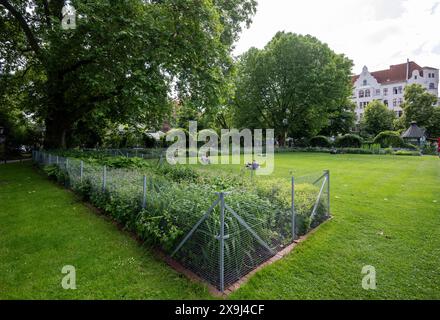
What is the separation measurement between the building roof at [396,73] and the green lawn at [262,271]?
62987mm

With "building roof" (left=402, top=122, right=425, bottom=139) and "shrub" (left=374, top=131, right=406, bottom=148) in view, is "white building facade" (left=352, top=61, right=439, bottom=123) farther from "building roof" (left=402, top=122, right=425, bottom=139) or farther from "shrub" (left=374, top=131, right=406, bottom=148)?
"shrub" (left=374, top=131, right=406, bottom=148)

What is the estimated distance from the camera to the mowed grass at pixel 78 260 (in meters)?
3.17

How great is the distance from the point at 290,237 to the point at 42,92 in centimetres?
1645

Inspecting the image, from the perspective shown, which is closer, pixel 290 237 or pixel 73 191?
pixel 290 237

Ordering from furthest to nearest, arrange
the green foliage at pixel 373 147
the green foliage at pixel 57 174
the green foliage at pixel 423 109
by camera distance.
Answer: the green foliage at pixel 423 109, the green foliage at pixel 373 147, the green foliage at pixel 57 174

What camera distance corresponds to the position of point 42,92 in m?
14.1

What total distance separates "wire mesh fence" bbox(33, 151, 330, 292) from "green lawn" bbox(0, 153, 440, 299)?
0.95 feet

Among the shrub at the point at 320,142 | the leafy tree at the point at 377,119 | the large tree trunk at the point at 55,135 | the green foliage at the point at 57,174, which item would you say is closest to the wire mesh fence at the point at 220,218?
the green foliage at the point at 57,174

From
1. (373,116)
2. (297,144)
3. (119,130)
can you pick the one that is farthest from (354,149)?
(119,130)

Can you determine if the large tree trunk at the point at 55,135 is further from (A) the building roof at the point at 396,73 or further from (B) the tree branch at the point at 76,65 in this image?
(A) the building roof at the point at 396,73

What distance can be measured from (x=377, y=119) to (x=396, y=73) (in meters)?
22.3

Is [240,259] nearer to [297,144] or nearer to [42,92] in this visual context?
[42,92]

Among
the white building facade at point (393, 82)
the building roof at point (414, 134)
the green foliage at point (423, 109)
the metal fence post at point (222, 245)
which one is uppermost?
the white building facade at point (393, 82)

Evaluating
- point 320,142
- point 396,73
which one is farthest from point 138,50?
point 396,73
